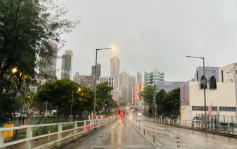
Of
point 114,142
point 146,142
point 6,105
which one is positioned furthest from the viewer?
point 6,105

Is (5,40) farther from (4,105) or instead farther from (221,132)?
(221,132)

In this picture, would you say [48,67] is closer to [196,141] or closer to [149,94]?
[196,141]

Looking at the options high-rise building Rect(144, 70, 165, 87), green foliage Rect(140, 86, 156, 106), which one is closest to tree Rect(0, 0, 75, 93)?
green foliage Rect(140, 86, 156, 106)

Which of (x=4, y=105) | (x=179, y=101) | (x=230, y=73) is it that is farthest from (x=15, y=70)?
(x=230, y=73)

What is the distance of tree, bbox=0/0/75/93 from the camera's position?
33.7 feet

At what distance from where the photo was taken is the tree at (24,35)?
10.3 meters

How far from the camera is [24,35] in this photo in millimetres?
10234

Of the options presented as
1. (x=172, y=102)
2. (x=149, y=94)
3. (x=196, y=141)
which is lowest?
(x=196, y=141)

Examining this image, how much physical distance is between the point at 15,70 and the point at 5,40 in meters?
1.65

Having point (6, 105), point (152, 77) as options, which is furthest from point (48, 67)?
point (152, 77)

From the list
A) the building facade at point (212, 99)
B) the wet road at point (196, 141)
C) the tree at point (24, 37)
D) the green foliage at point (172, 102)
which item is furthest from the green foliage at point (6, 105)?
the green foliage at point (172, 102)

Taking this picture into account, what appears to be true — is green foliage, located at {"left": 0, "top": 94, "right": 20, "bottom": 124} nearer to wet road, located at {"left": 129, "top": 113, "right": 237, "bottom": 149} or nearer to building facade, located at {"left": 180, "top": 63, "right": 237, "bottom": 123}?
wet road, located at {"left": 129, "top": 113, "right": 237, "bottom": 149}

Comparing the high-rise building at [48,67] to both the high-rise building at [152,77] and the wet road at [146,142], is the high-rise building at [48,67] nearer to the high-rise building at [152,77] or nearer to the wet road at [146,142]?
the wet road at [146,142]

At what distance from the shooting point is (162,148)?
12484 mm
